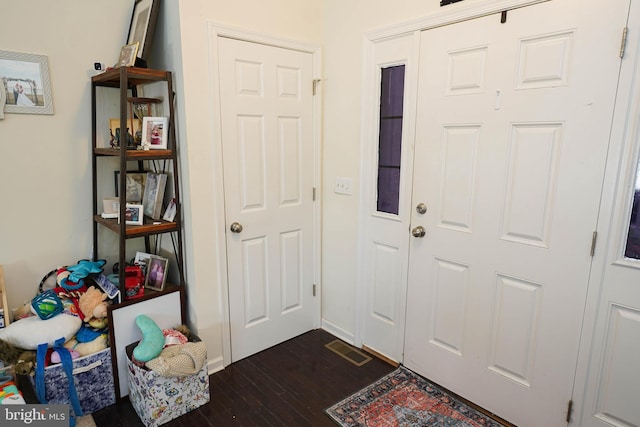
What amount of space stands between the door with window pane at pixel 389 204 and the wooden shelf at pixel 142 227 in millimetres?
1196

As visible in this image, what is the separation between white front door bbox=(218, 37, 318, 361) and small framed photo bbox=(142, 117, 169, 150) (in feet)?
1.02

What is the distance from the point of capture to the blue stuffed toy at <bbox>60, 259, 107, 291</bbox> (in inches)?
81.8

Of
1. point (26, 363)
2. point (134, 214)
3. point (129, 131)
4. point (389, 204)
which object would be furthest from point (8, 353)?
point (389, 204)

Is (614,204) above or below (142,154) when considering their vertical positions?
below

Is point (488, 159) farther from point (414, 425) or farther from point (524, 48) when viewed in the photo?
point (414, 425)

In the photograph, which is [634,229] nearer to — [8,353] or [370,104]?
[370,104]

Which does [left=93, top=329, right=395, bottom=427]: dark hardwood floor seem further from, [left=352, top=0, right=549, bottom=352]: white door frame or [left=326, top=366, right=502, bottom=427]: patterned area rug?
[left=352, top=0, right=549, bottom=352]: white door frame

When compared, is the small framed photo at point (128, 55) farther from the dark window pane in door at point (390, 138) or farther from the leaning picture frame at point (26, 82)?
the dark window pane in door at point (390, 138)

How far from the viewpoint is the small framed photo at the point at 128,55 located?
6.47 feet

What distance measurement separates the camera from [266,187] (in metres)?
2.42

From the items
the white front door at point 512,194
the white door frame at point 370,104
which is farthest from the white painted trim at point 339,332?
the white front door at point 512,194

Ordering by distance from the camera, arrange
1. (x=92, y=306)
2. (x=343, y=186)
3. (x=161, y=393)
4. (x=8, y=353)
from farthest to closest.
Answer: (x=343, y=186)
(x=92, y=306)
(x=161, y=393)
(x=8, y=353)

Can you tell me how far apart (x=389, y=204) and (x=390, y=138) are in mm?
396

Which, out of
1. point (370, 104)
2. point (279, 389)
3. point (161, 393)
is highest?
point (370, 104)
